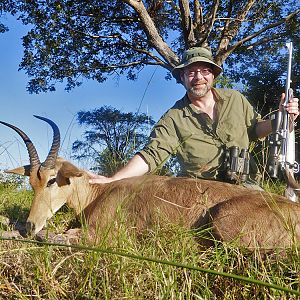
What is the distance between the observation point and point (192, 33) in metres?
11.9

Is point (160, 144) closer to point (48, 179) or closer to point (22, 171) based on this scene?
point (48, 179)

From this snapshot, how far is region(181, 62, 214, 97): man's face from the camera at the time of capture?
517cm

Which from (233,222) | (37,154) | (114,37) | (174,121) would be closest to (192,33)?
(114,37)

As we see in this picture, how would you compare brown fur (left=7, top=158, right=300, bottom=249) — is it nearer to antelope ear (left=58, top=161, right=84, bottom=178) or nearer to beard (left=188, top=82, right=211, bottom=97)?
antelope ear (left=58, top=161, right=84, bottom=178)

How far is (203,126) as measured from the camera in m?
5.25

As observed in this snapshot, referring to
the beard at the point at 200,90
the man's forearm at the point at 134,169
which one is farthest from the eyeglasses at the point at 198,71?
the man's forearm at the point at 134,169

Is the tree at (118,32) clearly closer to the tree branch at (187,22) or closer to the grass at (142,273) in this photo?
the tree branch at (187,22)

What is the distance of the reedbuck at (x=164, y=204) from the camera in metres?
3.19

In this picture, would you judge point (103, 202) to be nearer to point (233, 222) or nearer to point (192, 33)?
point (233, 222)

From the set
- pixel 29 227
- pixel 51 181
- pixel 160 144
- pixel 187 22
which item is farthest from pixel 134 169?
pixel 187 22

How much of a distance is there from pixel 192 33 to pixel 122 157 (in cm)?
743

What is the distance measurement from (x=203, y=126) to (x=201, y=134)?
0.40 feet

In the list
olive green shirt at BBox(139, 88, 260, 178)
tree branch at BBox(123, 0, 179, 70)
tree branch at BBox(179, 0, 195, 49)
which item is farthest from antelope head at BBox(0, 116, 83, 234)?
tree branch at BBox(179, 0, 195, 49)

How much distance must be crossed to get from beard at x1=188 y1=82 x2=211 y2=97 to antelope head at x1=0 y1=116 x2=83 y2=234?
59.9 inches
